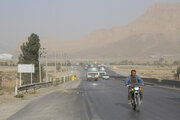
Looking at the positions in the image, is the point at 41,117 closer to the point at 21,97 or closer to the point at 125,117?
the point at 125,117

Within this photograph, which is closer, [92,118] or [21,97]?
[92,118]

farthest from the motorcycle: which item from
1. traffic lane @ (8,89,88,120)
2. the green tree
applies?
the green tree

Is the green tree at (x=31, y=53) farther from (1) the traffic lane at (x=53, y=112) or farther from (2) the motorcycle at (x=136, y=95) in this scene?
(2) the motorcycle at (x=136, y=95)

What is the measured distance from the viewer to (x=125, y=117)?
477 inches

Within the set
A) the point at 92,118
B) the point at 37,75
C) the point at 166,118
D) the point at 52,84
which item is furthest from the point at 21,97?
Answer: the point at 37,75

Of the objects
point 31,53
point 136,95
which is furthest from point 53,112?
point 31,53

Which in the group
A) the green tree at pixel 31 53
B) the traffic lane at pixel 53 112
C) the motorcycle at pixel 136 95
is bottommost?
the traffic lane at pixel 53 112

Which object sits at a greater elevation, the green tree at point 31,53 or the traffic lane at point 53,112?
the green tree at point 31,53

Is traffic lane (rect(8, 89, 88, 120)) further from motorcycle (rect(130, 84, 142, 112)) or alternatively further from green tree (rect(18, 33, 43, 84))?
green tree (rect(18, 33, 43, 84))

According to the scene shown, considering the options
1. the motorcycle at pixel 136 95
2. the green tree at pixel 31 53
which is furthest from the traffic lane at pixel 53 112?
the green tree at pixel 31 53

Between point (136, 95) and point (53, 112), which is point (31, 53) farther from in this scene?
point (136, 95)

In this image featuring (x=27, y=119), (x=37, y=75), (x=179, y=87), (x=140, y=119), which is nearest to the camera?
(x=140, y=119)

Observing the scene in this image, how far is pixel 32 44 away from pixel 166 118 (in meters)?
50.9

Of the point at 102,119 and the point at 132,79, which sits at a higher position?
the point at 132,79
